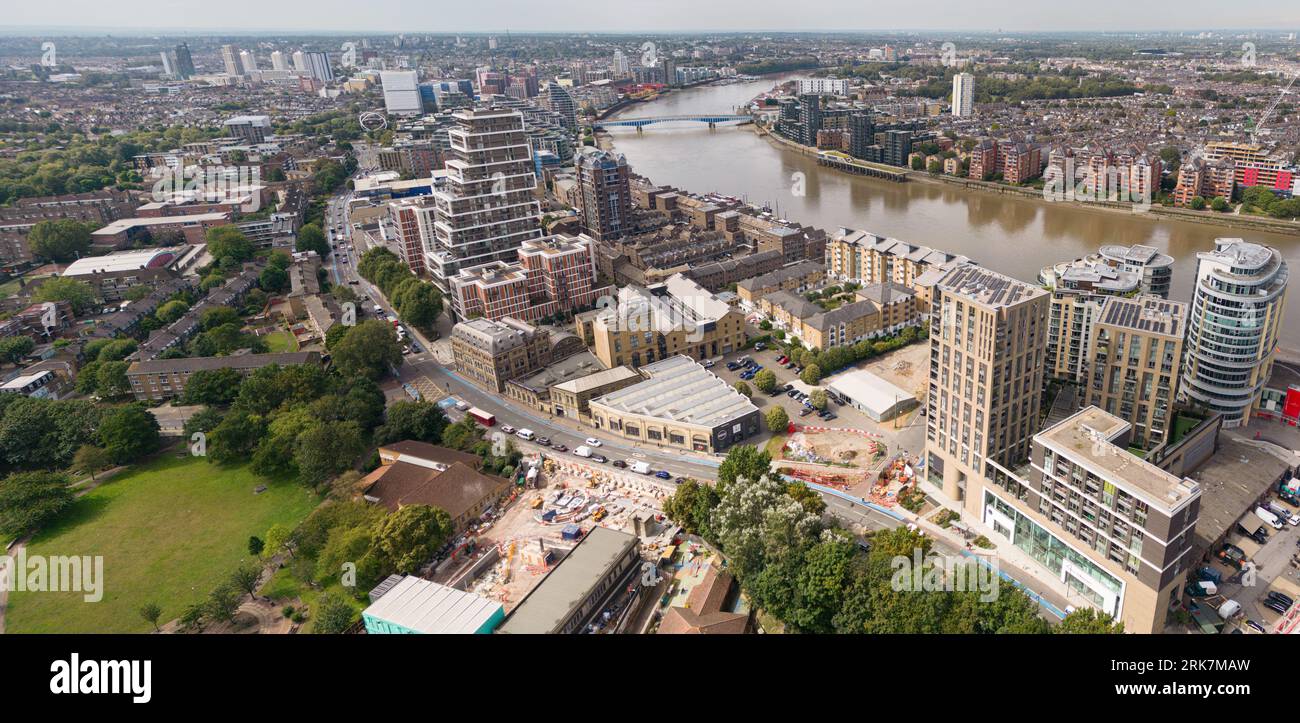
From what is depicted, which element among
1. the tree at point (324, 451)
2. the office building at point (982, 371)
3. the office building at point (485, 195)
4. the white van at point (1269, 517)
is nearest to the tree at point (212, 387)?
the tree at point (324, 451)

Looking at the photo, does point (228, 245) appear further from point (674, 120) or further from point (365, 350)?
point (674, 120)

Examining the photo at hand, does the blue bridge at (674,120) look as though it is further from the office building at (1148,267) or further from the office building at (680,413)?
the office building at (1148,267)

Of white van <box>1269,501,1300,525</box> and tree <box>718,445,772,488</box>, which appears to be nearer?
white van <box>1269,501,1300,525</box>

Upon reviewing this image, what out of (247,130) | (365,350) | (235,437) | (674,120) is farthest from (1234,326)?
(674,120)

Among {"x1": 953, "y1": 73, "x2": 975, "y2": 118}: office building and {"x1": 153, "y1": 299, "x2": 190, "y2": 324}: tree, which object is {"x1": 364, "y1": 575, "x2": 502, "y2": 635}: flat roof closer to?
{"x1": 153, "y1": 299, "x2": 190, "y2": 324}: tree

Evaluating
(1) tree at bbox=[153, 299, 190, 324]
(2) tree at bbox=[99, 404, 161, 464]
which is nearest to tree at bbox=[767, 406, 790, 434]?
(2) tree at bbox=[99, 404, 161, 464]

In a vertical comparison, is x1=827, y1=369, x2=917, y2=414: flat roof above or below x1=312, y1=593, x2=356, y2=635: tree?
above
